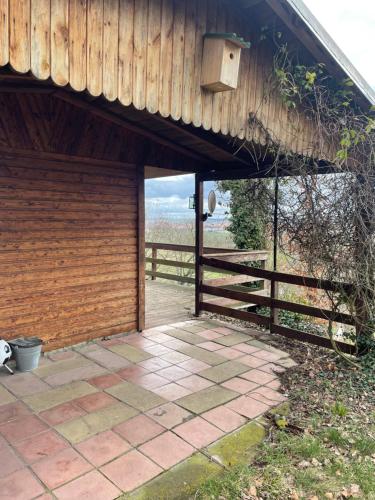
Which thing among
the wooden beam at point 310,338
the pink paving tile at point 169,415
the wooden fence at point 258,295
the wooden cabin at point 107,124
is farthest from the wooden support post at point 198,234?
the pink paving tile at point 169,415

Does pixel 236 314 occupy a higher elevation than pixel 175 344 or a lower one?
higher

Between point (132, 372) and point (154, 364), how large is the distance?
0.92ft

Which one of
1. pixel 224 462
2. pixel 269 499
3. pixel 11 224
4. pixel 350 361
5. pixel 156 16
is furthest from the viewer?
pixel 350 361

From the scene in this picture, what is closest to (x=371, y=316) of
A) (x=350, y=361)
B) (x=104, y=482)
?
(x=350, y=361)

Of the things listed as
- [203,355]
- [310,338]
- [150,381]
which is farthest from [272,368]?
[150,381]

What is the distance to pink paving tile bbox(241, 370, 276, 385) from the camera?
131 inches

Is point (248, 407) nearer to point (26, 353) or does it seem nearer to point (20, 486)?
point (20, 486)

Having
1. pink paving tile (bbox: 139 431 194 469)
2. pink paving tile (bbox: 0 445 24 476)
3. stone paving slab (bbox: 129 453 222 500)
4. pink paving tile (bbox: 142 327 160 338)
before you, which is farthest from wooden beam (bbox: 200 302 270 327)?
pink paving tile (bbox: 0 445 24 476)

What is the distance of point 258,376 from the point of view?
3.43m

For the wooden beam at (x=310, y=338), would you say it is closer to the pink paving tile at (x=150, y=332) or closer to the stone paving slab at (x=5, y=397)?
the pink paving tile at (x=150, y=332)

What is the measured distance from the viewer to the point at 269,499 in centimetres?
195

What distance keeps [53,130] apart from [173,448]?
308 cm

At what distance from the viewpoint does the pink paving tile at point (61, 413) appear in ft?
8.48

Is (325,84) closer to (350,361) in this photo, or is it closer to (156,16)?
(156,16)
